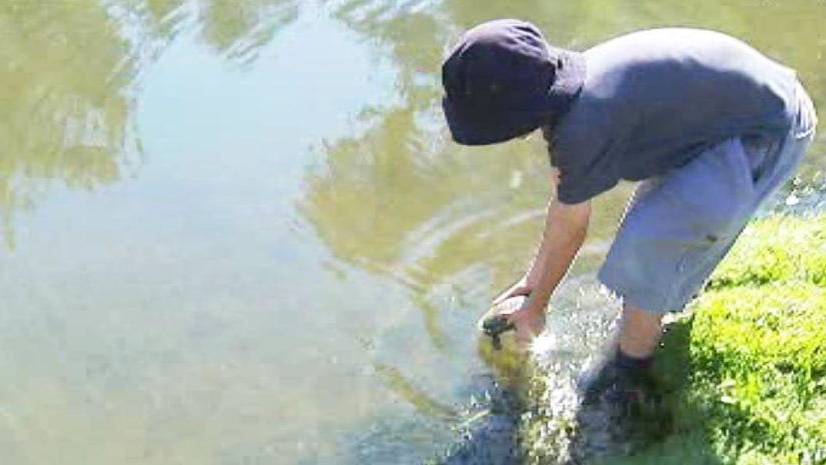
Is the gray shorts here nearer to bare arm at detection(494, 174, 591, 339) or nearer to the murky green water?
bare arm at detection(494, 174, 591, 339)

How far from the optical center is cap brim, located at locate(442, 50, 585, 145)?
334 cm

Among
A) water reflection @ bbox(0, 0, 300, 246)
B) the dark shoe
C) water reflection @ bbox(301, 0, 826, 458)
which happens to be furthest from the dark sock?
water reflection @ bbox(0, 0, 300, 246)

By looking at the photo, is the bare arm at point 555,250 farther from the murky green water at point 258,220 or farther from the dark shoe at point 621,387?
the murky green water at point 258,220

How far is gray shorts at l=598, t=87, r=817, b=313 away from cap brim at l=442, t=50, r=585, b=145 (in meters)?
0.44

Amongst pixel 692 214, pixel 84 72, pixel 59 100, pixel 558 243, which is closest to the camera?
pixel 692 214

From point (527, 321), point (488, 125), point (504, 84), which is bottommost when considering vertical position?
point (527, 321)

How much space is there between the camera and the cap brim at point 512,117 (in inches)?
131

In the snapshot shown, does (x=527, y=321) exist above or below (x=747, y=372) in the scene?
above

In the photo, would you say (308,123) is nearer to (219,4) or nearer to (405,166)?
(405,166)

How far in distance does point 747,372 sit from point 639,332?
13.8 inches

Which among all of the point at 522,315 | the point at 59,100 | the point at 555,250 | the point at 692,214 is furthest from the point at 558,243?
the point at 59,100

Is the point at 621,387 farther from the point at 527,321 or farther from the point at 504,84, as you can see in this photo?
the point at 504,84

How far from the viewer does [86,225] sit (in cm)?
543

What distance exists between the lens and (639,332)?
3857 mm
